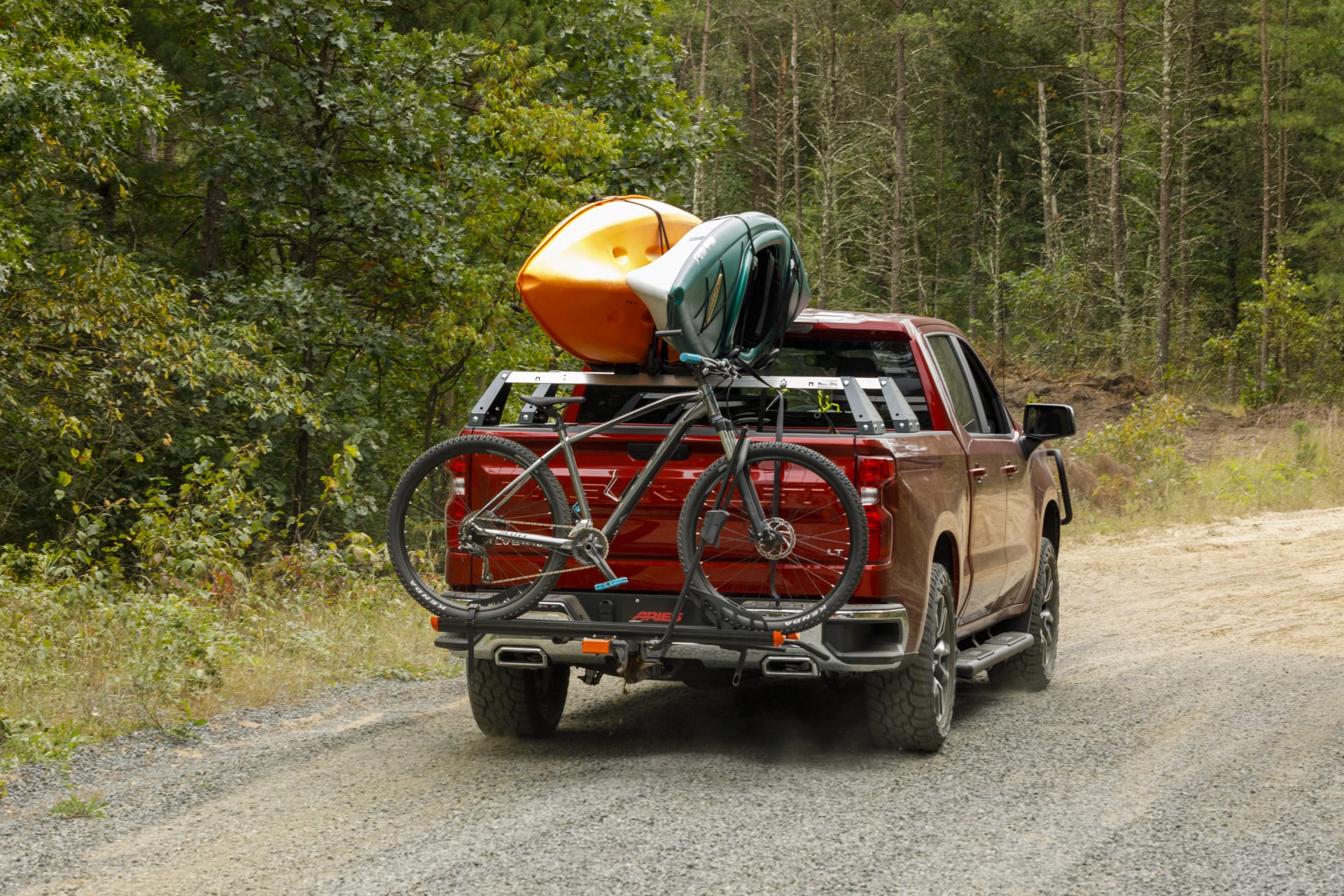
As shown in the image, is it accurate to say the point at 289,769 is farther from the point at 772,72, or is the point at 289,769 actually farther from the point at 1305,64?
the point at 772,72

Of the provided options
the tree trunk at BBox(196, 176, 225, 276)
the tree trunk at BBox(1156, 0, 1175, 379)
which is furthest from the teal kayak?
the tree trunk at BBox(1156, 0, 1175, 379)

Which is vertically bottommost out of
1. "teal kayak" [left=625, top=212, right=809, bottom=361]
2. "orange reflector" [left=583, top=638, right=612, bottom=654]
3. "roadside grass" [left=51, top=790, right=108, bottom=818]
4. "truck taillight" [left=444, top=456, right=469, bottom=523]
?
"roadside grass" [left=51, top=790, right=108, bottom=818]

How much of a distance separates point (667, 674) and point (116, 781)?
7.78 feet

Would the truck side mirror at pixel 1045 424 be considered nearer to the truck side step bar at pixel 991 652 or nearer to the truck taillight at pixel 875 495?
the truck side step bar at pixel 991 652

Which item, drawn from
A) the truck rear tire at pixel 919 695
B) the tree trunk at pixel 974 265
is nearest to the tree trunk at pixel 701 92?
the tree trunk at pixel 974 265

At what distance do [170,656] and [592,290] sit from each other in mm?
3860

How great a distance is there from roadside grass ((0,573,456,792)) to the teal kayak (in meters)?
3.20

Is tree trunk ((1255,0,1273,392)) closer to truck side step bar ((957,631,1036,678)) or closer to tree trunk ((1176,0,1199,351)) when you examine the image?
tree trunk ((1176,0,1199,351))

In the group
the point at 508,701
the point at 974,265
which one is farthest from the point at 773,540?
the point at 974,265

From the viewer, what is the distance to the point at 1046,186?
45.1 m

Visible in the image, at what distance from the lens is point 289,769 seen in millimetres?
6223

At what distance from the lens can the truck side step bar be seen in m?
6.82

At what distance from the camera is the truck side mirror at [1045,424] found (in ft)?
26.9

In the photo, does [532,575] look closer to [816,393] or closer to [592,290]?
[592,290]
